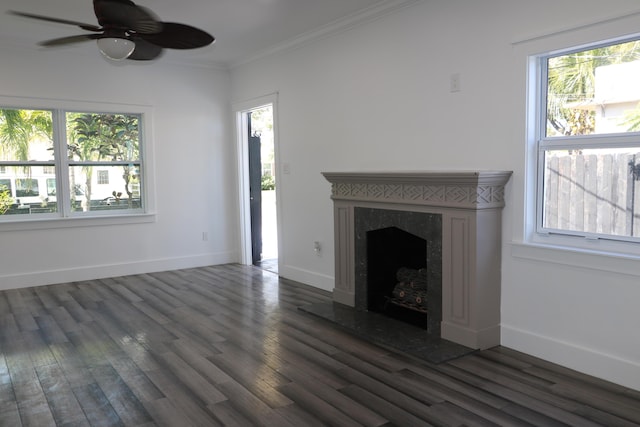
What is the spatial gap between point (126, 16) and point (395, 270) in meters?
2.91

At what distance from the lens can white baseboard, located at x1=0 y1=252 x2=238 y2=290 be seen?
5523 mm

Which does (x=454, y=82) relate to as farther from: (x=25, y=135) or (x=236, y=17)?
(x=25, y=135)

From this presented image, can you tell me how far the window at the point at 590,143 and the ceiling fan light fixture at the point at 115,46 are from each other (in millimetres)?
2646

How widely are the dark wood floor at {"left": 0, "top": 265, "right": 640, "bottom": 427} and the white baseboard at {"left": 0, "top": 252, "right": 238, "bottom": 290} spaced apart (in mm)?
1110

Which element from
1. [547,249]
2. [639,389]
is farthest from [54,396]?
[639,389]

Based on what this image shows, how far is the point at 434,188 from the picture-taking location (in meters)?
3.58

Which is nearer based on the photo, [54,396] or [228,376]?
[54,396]

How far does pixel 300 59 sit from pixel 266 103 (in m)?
0.80

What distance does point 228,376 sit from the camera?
308cm

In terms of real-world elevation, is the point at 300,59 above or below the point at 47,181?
above

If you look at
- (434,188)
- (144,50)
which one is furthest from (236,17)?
(434,188)

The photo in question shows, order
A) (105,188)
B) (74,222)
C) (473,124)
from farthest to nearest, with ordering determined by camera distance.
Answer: (105,188) → (74,222) → (473,124)

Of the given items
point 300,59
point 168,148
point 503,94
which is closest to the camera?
point 503,94

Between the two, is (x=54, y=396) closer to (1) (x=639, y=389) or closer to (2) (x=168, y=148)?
(1) (x=639, y=389)
